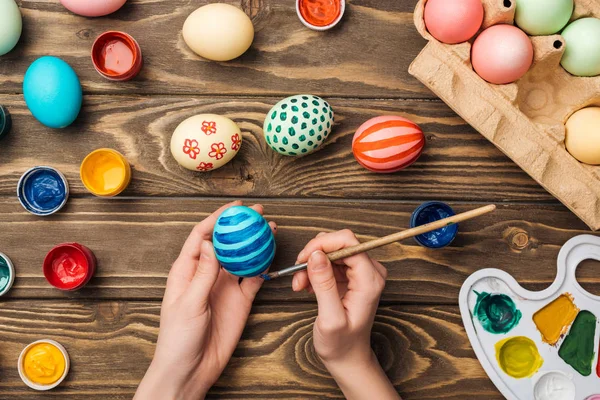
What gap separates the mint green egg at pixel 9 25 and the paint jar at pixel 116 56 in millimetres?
169

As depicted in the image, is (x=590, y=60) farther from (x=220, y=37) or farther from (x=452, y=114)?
(x=220, y=37)

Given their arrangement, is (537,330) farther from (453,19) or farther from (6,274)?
(6,274)

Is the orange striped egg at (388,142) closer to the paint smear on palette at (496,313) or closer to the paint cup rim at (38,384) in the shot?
the paint smear on palette at (496,313)

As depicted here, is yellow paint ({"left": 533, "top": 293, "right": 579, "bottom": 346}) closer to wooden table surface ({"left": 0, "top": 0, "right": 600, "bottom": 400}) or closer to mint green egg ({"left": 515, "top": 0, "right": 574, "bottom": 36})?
wooden table surface ({"left": 0, "top": 0, "right": 600, "bottom": 400})

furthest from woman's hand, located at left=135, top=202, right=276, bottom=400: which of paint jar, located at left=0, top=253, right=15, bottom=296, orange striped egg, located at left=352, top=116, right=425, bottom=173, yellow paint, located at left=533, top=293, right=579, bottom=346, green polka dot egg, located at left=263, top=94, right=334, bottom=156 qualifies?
yellow paint, located at left=533, top=293, right=579, bottom=346

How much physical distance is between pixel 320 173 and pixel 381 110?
195 millimetres

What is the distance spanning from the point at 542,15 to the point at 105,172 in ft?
3.16

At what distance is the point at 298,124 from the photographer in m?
1.08

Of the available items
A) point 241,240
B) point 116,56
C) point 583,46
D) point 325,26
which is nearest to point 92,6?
point 116,56

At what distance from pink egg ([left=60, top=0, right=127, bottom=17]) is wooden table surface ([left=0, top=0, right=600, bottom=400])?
38 mm

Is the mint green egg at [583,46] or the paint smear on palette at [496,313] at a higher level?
the mint green egg at [583,46]

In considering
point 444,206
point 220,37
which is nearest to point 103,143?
point 220,37

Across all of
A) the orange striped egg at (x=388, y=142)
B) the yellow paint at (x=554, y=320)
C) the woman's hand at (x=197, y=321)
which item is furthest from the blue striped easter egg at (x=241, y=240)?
the yellow paint at (x=554, y=320)

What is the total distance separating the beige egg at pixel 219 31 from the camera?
3.62ft
